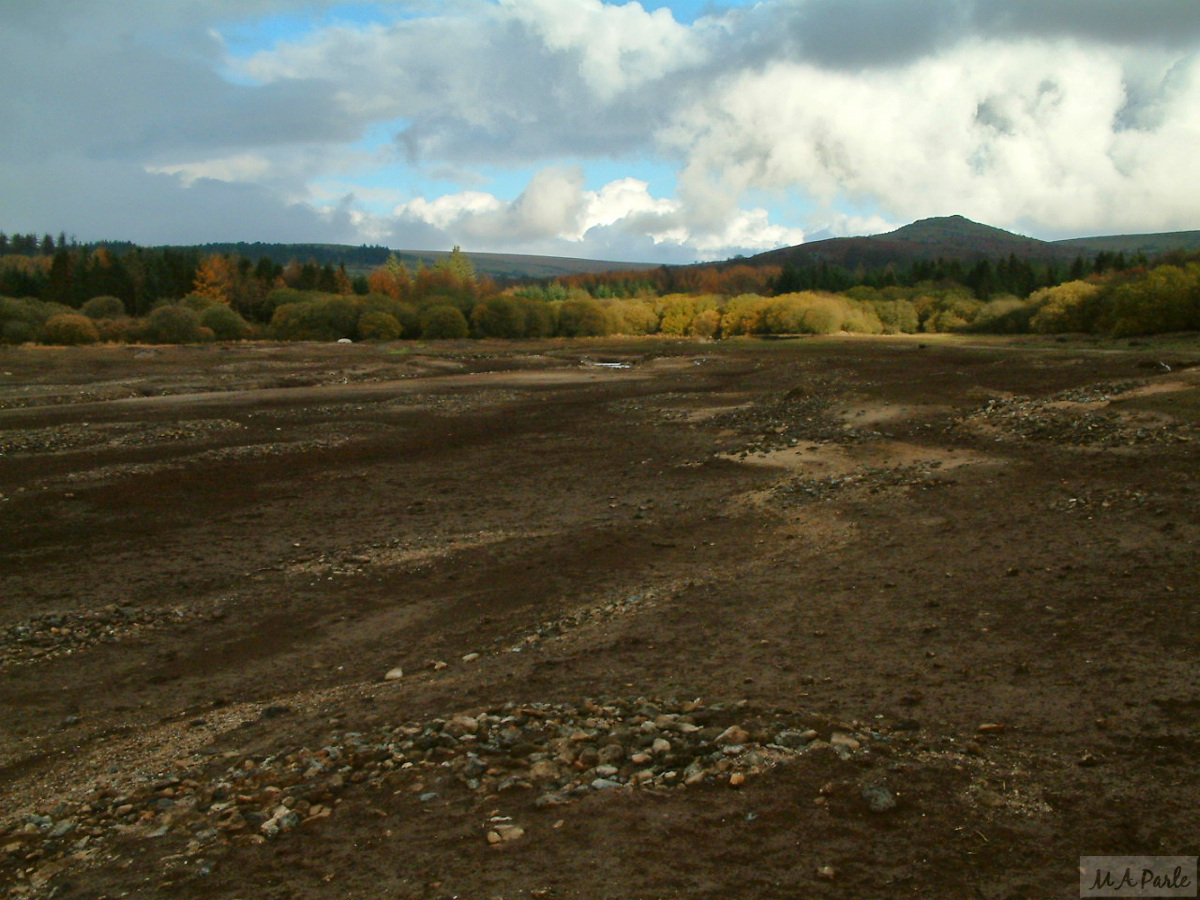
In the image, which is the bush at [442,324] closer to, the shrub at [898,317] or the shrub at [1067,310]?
the shrub at [898,317]


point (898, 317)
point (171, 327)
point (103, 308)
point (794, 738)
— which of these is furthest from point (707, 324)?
point (794, 738)

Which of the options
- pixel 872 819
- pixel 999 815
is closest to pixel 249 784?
pixel 872 819

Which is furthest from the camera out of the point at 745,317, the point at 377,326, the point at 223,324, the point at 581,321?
the point at 581,321

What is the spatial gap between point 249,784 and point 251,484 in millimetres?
14060

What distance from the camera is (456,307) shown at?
96.9 metres

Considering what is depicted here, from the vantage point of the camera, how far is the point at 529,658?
348 inches

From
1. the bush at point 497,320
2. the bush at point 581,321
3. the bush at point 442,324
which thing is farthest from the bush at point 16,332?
the bush at point 581,321

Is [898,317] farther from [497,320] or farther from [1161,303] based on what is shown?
[1161,303]

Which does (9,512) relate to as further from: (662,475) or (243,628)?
(662,475)

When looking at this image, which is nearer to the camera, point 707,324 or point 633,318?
point 707,324

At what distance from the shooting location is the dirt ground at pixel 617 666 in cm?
516

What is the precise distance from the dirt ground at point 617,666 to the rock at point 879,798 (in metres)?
0.02

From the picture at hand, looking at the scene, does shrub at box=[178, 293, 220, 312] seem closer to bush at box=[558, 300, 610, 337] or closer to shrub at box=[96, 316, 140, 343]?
shrub at box=[96, 316, 140, 343]

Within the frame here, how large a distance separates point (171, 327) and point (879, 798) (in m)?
78.2
